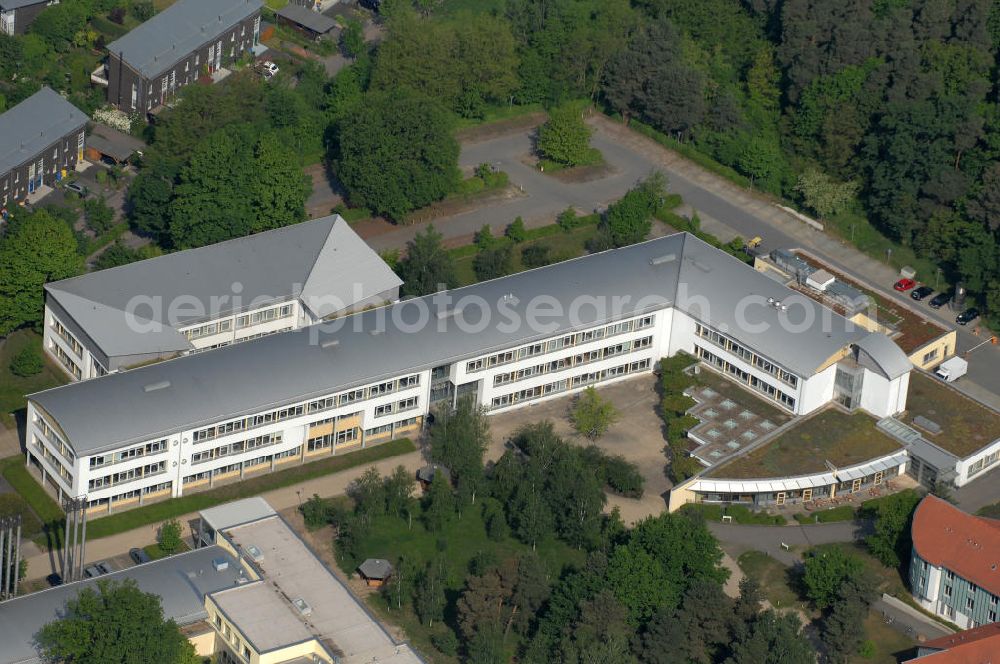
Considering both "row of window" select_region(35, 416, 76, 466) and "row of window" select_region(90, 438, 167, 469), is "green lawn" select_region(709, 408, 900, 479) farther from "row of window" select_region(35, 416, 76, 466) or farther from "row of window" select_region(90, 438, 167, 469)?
"row of window" select_region(35, 416, 76, 466)

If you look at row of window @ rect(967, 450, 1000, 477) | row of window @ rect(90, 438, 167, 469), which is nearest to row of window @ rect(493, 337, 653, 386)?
row of window @ rect(967, 450, 1000, 477)

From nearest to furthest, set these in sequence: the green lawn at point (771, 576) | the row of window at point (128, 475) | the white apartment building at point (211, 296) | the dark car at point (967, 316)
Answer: the green lawn at point (771, 576)
the row of window at point (128, 475)
the white apartment building at point (211, 296)
the dark car at point (967, 316)

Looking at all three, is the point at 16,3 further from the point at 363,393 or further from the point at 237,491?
the point at 237,491

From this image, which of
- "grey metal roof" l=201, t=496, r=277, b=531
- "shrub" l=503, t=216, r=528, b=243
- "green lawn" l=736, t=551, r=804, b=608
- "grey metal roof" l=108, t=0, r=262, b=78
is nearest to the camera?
"grey metal roof" l=201, t=496, r=277, b=531

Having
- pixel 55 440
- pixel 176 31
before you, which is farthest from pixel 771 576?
pixel 176 31

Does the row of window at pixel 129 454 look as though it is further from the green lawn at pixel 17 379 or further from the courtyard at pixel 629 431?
the courtyard at pixel 629 431

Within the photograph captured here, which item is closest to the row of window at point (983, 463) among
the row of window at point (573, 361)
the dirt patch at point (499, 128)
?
the row of window at point (573, 361)
